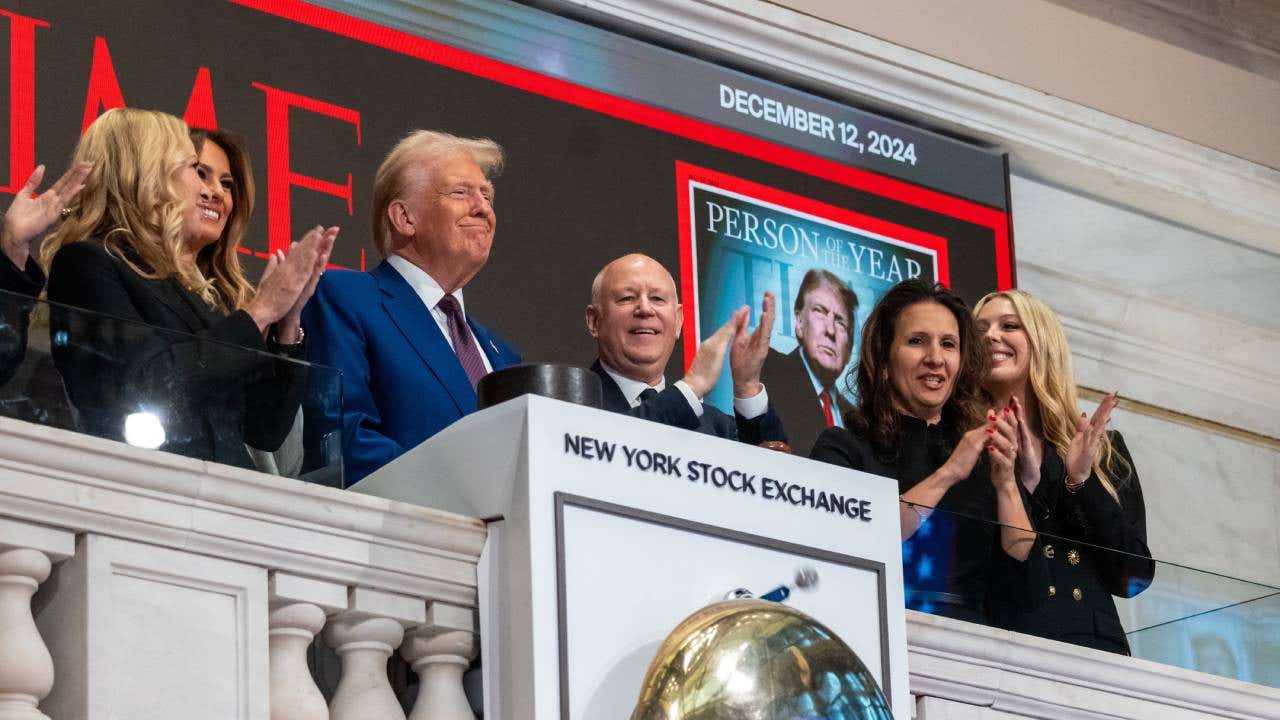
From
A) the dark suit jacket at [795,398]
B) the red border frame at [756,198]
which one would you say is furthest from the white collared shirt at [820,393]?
the red border frame at [756,198]

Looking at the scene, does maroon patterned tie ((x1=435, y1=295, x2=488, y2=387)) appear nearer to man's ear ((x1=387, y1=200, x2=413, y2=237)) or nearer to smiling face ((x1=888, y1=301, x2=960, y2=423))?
man's ear ((x1=387, y1=200, x2=413, y2=237))

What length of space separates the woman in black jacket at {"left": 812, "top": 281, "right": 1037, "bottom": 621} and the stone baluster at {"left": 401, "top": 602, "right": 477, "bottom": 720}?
31.0 inches

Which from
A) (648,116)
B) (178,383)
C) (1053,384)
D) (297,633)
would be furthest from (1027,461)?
(648,116)

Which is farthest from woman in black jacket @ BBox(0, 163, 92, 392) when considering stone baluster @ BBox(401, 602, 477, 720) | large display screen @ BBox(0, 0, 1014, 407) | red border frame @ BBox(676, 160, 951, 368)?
red border frame @ BBox(676, 160, 951, 368)

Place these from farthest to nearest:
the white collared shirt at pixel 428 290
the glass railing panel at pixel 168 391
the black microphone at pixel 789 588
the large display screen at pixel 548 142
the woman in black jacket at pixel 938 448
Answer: the large display screen at pixel 548 142
the white collared shirt at pixel 428 290
the woman in black jacket at pixel 938 448
the black microphone at pixel 789 588
the glass railing panel at pixel 168 391

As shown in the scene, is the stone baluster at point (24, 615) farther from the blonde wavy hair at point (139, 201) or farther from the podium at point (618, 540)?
the blonde wavy hair at point (139, 201)

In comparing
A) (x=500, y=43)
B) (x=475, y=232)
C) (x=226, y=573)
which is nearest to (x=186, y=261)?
(x=475, y=232)

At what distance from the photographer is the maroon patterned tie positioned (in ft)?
11.8

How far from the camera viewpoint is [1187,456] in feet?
25.0

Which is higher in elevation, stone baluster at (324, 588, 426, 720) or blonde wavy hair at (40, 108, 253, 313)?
blonde wavy hair at (40, 108, 253, 313)

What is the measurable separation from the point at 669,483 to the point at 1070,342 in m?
4.62

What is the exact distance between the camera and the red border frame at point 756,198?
6035 mm

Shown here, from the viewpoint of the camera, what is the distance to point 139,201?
11.1 ft

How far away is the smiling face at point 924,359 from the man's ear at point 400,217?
1.00 m
